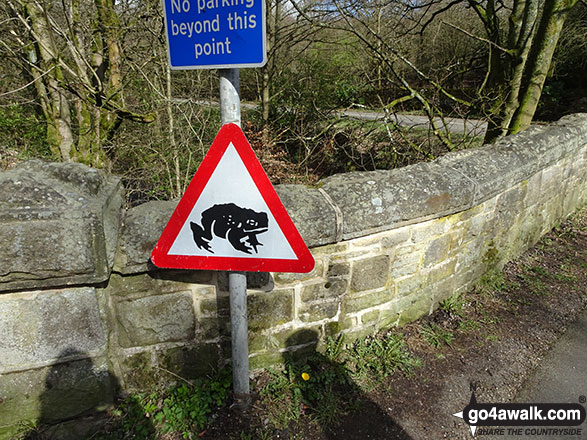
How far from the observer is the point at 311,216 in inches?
77.9

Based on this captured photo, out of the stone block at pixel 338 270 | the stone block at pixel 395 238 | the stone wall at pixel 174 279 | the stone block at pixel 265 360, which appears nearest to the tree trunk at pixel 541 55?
the stone wall at pixel 174 279

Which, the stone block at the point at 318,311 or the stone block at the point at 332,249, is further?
the stone block at the point at 318,311

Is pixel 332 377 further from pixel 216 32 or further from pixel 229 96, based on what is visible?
pixel 216 32

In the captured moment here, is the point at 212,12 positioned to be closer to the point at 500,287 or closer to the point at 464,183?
the point at 464,183

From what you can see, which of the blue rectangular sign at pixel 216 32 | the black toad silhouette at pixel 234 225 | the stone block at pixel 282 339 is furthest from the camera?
the stone block at pixel 282 339

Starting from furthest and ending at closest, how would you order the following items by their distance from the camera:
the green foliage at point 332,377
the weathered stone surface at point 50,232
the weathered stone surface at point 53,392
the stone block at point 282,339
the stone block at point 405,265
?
the stone block at point 405,265 → the stone block at point 282,339 → the green foliage at point 332,377 → the weathered stone surface at point 53,392 → the weathered stone surface at point 50,232

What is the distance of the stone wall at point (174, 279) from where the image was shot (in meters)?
1.53

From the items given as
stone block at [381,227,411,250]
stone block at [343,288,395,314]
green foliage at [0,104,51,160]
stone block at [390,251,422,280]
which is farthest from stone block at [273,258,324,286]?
green foliage at [0,104,51,160]

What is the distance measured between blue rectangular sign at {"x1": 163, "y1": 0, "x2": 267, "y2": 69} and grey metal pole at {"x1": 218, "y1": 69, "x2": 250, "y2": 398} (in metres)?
0.09

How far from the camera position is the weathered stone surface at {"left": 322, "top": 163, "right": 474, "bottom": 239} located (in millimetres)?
2129

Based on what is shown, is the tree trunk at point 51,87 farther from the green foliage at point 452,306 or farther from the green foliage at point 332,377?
the green foliage at point 452,306

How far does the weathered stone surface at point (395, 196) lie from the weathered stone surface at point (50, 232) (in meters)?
1.21

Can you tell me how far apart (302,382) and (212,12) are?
1.95 meters

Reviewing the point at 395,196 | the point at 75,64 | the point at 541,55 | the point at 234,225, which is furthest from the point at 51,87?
the point at 541,55
